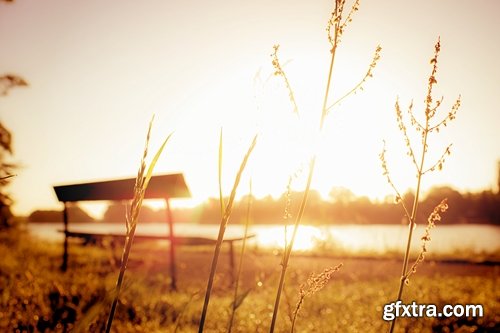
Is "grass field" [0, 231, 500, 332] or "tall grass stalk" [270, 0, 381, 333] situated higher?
"tall grass stalk" [270, 0, 381, 333]

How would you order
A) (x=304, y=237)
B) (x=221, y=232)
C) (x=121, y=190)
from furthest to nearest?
(x=121, y=190), (x=304, y=237), (x=221, y=232)

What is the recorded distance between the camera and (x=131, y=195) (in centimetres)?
701

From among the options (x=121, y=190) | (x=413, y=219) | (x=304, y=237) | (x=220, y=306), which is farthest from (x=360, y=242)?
(x=413, y=219)

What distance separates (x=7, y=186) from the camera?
10688 mm

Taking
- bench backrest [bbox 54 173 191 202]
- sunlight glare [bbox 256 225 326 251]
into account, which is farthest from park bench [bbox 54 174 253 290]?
sunlight glare [bbox 256 225 326 251]

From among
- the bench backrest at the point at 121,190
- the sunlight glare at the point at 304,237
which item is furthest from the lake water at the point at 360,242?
the bench backrest at the point at 121,190

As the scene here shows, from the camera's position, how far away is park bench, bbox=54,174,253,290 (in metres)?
6.40

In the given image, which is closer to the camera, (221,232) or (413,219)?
(221,232)

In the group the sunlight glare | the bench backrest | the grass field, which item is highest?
the bench backrest

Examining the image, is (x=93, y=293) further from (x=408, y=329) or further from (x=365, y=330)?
(x=408, y=329)

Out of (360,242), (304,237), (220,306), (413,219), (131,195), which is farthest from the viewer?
(360,242)

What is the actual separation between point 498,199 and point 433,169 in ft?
171

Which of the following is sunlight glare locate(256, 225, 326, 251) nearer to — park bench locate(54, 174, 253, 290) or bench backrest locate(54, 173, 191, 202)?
park bench locate(54, 174, 253, 290)

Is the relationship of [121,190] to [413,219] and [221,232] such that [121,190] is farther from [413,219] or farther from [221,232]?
[221,232]
